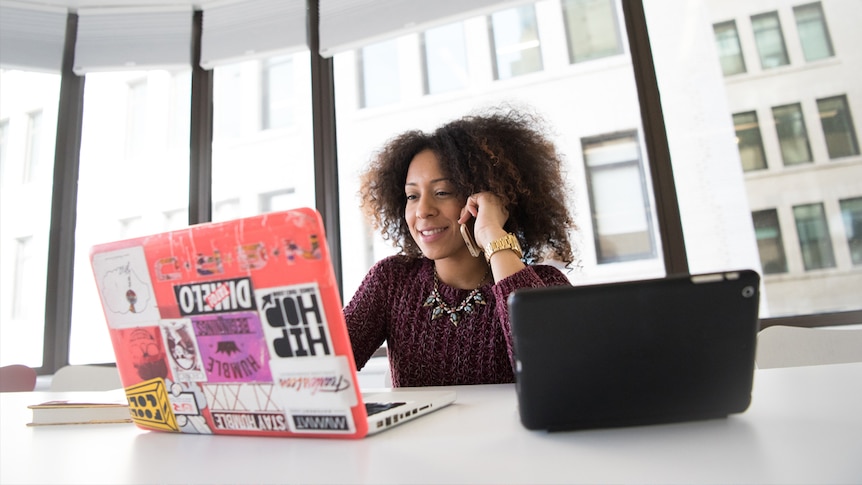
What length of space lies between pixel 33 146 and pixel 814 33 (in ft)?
14.9

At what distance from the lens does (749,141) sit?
2.73m

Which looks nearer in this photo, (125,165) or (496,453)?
(496,453)

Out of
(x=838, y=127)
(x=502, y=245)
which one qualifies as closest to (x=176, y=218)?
(x=502, y=245)

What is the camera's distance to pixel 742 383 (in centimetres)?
57

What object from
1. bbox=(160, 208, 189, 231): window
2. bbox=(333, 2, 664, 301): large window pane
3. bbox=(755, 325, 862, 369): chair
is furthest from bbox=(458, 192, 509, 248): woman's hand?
bbox=(160, 208, 189, 231): window

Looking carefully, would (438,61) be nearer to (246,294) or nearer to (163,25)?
(163,25)

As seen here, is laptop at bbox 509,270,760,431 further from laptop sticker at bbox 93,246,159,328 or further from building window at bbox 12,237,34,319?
building window at bbox 12,237,34,319

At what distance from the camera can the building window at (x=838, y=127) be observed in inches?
98.9

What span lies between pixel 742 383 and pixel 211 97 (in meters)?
3.50

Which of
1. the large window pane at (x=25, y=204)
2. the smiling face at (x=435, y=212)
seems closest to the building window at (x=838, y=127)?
the smiling face at (x=435, y=212)

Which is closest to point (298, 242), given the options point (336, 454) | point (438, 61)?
point (336, 454)

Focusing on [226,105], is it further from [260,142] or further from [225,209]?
[225,209]

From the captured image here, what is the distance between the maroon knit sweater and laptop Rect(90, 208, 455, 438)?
620 mm

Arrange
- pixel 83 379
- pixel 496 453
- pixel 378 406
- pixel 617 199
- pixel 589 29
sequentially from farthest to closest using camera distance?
1. pixel 589 29
2. pixel 617 199
3. pixel 83 379
4. pixel 378 406
5. pixel 496 453
